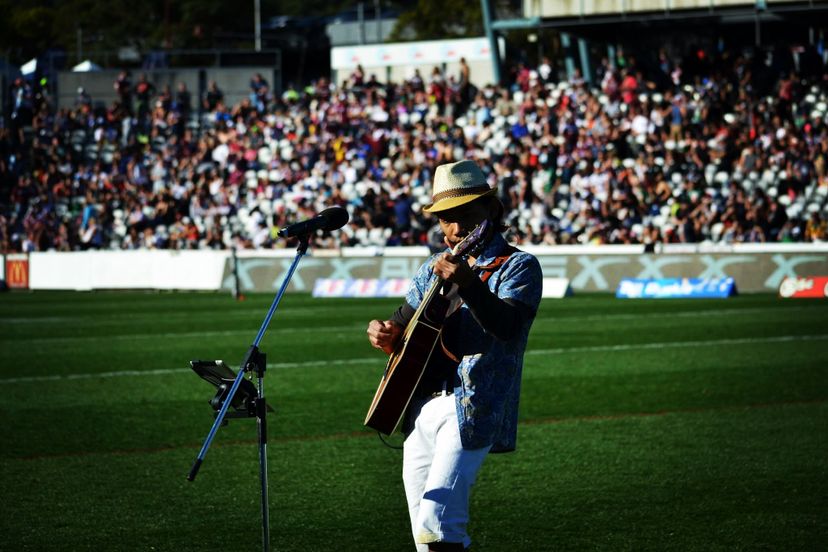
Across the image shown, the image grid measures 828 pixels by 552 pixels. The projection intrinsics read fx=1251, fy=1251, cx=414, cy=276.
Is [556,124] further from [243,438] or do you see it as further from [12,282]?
[243,438]

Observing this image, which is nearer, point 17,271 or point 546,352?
point 546,352

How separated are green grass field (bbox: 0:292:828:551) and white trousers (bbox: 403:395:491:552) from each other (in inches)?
81.3

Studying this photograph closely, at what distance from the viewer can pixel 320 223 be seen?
521cm

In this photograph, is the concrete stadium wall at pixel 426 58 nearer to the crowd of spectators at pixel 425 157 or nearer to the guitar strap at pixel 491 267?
the crowd of spectators at pixel 425 157

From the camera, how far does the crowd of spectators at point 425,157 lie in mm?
30844

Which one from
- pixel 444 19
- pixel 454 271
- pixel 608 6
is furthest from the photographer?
pixel 444 19

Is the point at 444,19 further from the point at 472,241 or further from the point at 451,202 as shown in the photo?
the point at 472,241

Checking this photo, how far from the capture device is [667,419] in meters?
11.4

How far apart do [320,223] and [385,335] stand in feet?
1.77

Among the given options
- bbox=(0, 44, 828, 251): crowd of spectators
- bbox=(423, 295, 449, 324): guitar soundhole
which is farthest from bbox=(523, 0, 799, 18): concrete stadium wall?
bbox=(423, 295, 449, 324): guitar soundhole

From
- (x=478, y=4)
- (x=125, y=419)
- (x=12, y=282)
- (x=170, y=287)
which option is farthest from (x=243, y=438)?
(x=478, y=4)

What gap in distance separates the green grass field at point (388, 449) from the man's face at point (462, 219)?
2.56m

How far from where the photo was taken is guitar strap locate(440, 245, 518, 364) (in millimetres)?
4973

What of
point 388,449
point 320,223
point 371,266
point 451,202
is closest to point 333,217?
point 320,223
